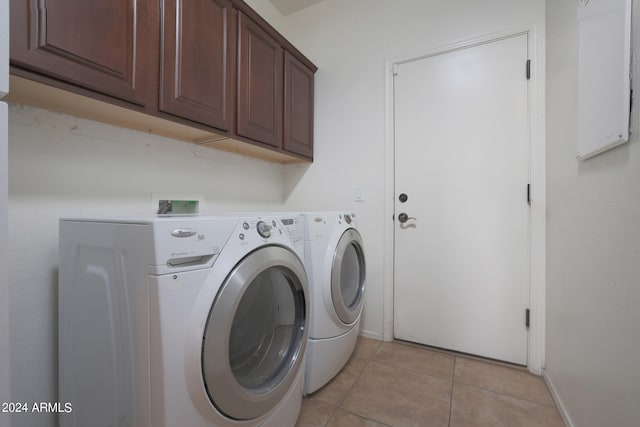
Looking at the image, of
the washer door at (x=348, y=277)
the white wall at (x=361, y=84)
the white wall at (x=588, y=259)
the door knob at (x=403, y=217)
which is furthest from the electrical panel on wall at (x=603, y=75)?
the washer door at (x=348, y=277)

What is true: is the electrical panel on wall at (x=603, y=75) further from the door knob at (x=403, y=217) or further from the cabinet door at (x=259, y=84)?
the cabinet door at (x=259, y=84)

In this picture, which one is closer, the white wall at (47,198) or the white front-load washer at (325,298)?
the white wall at (47,198)

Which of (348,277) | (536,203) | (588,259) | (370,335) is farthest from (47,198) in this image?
(536,203)

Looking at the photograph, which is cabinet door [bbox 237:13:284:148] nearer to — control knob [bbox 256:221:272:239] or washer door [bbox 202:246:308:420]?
control knob [bbox 256:221:272:239]

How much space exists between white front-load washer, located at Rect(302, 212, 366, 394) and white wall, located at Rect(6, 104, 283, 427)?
853 mm

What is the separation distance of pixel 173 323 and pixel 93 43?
94 centimetres

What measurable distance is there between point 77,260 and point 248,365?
26.2 inches

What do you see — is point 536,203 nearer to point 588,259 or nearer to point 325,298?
point 588,259

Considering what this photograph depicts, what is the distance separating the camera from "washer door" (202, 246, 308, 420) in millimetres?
717

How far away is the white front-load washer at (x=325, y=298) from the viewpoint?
1295 millimetres

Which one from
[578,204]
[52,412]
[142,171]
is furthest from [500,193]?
[52,412]

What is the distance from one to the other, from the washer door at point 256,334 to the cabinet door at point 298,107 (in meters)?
1.09

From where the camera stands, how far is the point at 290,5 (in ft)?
7.13

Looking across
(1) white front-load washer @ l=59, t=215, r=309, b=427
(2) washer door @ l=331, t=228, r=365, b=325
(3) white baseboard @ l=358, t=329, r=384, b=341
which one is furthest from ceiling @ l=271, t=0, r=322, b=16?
(3) white baseboard @ l=358, t=329, r=384, b=341
